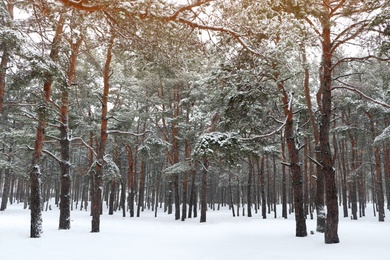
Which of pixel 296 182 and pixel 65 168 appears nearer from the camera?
pixel 296 182

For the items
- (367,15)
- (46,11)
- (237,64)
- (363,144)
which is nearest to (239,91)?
(237,64)

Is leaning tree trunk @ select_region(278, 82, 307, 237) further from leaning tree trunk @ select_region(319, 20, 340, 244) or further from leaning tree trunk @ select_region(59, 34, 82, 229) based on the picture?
leaning tree trunk @ select_region(59, 34, 82, 229)

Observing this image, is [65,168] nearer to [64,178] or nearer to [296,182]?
[64,178]

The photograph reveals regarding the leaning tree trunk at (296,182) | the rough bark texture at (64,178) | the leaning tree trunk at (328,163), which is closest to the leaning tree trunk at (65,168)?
the rough bark texture at (64,178)

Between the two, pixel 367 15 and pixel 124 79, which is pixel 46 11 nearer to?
pixel 367 15

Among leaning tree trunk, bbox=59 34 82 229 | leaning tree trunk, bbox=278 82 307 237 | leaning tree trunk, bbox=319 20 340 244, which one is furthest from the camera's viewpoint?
leaning tree trunk, bbox=59 34 82 229

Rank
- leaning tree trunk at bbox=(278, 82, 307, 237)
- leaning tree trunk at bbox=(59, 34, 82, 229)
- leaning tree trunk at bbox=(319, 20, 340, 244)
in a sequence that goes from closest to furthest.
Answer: leaning tree trunk at bbox=(319, 20, 340, 244), leaning tree trunk at bbox=(278, 82, 307, 237), leaning tree trunk at bbox=(59, 34, 82, 229)

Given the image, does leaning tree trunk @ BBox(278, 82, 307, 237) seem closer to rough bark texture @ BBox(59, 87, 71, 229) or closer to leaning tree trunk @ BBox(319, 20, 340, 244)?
leaning tree trunk @ BBox(319, 20, 340, 244)

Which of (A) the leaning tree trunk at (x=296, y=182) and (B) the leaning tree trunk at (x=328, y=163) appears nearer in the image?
(B) the leaning tree trunk at (x=328, y=163)

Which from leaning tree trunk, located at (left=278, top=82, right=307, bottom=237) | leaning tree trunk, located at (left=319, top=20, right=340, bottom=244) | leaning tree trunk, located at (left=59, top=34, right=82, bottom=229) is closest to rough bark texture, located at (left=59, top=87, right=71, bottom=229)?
leaning tree trunk, located at (left=59, top=34, right=82, bottom=229)

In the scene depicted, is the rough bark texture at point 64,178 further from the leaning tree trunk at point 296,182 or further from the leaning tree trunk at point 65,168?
the leaning tree trunk at point 296,182

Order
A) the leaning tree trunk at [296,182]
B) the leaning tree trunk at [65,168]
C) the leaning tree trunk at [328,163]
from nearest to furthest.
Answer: the leaning tree trunk at [328,163]
the leaning tree trunk at [296,182]
the leaning tree trunk at [65,168]

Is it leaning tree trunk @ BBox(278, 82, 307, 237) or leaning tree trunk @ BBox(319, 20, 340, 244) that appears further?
leaning tree trunk @ BBox(278, 82, 307, 237)

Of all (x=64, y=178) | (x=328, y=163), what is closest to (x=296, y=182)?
(x=328, y=163)
